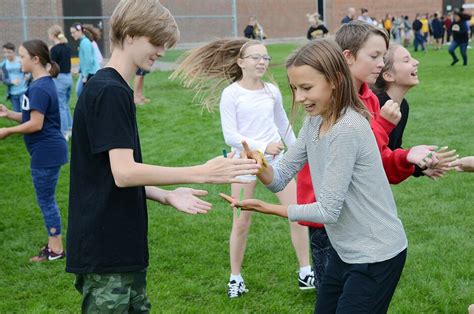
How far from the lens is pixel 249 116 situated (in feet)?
16.8

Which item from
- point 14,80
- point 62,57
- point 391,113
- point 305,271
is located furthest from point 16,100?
point 391,113

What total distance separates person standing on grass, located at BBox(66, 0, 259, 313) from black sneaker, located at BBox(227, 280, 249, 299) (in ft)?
7.13

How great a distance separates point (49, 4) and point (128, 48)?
28.6 meters

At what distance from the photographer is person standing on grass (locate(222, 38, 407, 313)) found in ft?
9.55

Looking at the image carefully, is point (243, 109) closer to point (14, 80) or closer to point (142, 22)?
point (142, 22)

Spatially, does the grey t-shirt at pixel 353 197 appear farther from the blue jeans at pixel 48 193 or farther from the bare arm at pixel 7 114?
the blue jeans at pixel 48 193

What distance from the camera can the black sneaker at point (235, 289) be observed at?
5176 millimetres

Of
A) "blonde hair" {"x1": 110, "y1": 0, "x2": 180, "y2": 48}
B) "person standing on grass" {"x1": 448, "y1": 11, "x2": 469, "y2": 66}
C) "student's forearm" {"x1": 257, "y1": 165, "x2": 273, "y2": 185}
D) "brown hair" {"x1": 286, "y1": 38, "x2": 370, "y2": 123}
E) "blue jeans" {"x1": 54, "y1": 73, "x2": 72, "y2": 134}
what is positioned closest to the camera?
"blonde hair" {"x1": 110, "y1": 0, "x2": 180, "y2": 48}

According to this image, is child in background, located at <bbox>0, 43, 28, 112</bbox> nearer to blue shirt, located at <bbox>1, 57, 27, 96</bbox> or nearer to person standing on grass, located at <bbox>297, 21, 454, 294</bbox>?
blue shirt, located at <bbox>1, 57, 27, 96</bbox>

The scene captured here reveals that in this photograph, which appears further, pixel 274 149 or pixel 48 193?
pixel 48 193

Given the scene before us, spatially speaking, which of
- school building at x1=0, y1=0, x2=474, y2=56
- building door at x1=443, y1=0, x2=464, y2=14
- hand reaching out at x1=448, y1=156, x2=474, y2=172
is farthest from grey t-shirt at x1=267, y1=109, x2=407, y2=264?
building door at x1=443, y1=0, x2=464, y2=14

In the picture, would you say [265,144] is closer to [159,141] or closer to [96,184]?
[96,184]

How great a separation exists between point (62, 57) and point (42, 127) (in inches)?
254

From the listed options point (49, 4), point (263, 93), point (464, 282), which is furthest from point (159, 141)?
point (49, 4)
